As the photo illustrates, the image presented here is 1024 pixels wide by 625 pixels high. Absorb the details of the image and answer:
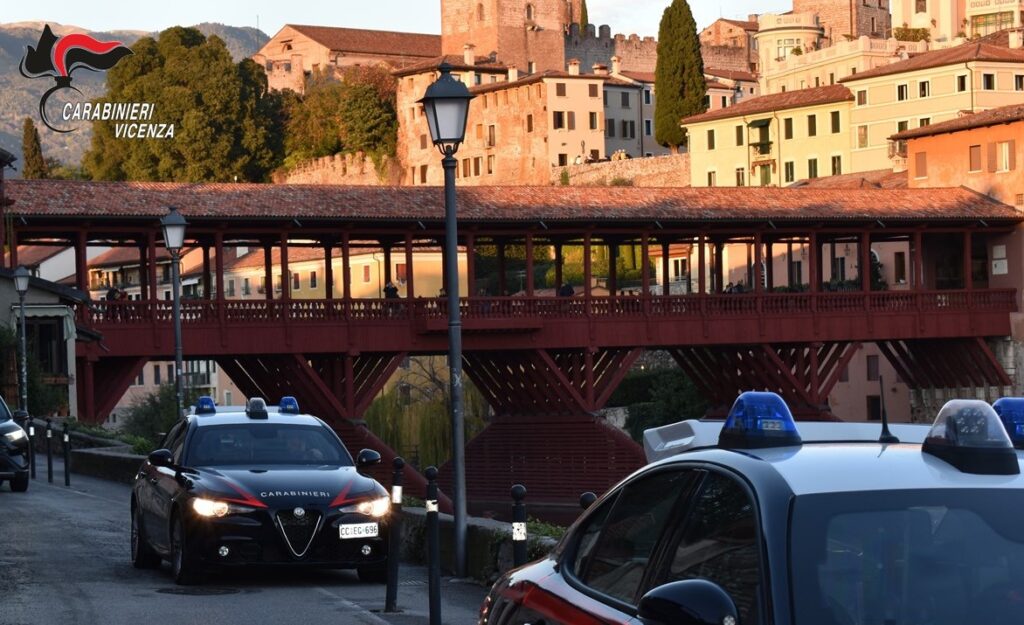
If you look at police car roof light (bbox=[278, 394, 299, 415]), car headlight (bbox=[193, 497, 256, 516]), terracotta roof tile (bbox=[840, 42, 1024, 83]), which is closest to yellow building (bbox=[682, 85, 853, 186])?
terracotta roof tile (bbox=[840, 42, 1024, 83])

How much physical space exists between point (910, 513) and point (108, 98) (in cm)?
10856

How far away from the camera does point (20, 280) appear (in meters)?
36.3

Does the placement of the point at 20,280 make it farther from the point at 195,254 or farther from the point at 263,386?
the point at 195,254

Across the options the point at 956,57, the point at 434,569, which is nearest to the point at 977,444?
the point at 434,569

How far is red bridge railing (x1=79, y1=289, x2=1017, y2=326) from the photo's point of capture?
4512cm

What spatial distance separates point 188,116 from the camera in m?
103

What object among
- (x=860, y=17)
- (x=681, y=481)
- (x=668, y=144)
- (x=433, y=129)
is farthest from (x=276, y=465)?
(x=860, y=17)

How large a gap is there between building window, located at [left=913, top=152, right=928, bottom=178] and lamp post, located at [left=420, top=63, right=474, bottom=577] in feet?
165

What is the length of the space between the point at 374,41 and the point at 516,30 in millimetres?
19053

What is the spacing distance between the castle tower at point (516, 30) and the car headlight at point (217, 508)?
426 feet

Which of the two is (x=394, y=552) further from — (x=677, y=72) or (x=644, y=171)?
(x=644, y=171)

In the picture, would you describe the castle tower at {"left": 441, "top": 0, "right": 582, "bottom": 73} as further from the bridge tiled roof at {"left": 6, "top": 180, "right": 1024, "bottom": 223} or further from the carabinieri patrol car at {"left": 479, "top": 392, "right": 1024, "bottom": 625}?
the carabinieri patrol car at {"left": 479, "top": 392, "right": 1024, "bottom": 625}

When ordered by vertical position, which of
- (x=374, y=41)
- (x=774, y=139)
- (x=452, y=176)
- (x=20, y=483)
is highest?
(x=374, y=41)

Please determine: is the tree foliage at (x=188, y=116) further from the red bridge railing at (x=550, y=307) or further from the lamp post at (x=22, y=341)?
the lamp post at (x=22, y=341)
